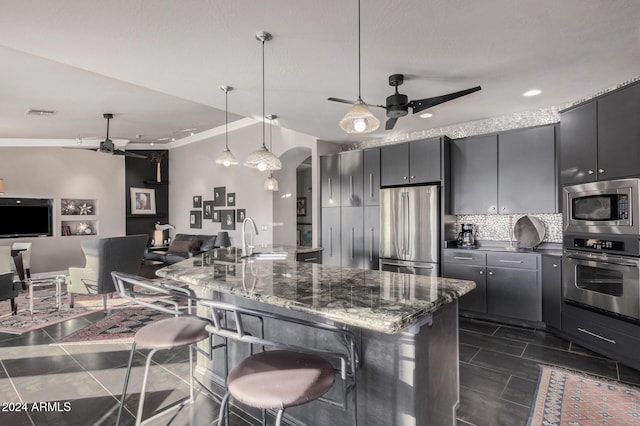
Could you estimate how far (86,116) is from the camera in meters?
5.07

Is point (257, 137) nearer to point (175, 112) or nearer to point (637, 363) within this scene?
point (175, 112)

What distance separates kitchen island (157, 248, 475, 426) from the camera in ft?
4.22

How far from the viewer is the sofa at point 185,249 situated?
6973mm

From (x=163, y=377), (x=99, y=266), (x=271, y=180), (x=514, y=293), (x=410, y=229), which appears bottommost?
(x=163, y=377)

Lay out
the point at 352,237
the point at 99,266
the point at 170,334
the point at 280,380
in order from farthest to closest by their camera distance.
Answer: the point at 352,237 → the point at 99,266 → the point at 170,334 → the point at 280,380

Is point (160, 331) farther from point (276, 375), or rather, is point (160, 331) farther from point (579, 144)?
point (579, 144)

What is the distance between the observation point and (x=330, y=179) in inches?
215

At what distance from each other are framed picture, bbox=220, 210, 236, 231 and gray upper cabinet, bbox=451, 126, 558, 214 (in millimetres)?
4475

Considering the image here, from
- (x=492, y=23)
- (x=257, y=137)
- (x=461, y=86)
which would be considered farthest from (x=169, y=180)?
(x=492, y=23)

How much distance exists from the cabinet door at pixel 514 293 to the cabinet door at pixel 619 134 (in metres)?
1.28

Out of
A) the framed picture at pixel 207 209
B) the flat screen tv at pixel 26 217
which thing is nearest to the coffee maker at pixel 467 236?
the framed picture at pixel 207 209

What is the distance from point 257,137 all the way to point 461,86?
422 cm

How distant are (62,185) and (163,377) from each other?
636 centimetres

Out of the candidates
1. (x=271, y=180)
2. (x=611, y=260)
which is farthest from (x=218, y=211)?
(x=611, y=260)
